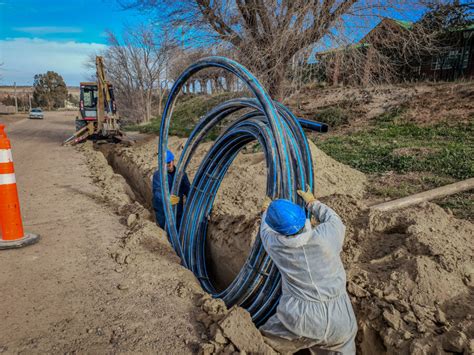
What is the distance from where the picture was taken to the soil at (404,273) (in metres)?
2.32

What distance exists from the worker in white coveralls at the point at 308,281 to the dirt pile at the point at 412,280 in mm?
298

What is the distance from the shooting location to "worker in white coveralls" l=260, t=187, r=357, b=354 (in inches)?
91.6

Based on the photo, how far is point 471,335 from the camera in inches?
83.6

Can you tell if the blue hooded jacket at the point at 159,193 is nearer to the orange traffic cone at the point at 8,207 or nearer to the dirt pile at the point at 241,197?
the dirt pile at the point at 241,197

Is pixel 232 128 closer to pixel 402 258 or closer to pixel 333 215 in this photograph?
pixel 333 215

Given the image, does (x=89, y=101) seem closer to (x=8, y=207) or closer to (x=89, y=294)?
(x=8, y=207)

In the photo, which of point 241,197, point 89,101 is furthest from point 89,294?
point 89,101

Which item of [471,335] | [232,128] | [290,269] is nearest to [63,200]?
[232,128]

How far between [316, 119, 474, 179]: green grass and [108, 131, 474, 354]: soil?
A: 7.70 feet

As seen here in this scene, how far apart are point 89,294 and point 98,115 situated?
36.3 ft

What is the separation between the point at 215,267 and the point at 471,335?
3.37 m

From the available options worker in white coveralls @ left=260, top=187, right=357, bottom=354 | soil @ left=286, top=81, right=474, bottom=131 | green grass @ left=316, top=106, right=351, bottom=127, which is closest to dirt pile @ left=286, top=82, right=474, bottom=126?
soil @ left=286, top=81, right=474, bottom=131

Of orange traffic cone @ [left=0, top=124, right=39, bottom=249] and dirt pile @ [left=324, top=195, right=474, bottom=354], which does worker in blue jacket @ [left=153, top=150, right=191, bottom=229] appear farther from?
dirt pile @ [left=324, top=195, right=474, bottom=354]

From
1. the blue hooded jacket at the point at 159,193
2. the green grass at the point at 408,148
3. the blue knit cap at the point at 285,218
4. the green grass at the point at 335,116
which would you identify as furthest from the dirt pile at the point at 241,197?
the green grass at the point at 335,116
